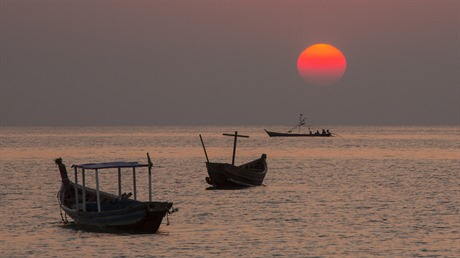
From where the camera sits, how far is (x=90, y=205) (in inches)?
1871

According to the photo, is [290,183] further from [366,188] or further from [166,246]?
[166,246]

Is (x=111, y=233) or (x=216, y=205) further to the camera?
(x=216, y=205)

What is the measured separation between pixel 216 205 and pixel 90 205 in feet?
49.1

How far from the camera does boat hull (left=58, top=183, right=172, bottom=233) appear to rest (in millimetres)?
42594

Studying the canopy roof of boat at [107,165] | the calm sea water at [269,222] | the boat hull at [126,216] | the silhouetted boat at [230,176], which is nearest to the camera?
the calm sea water at [269,222]

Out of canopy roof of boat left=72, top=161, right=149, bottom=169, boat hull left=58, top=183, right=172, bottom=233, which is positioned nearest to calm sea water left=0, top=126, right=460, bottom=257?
boat hull left=58, top=183, right=172, bottom=233

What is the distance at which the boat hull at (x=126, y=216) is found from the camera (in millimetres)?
42594

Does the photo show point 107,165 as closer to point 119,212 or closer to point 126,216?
point 119,212

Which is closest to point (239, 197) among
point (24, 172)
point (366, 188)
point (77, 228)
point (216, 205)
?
point (216, 205)

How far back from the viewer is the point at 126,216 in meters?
43.1

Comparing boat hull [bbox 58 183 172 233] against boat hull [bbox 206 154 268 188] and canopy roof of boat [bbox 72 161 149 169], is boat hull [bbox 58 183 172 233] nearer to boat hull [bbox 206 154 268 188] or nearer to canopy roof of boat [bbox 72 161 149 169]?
canopy roof of boat [bbox 72 161 149 169]

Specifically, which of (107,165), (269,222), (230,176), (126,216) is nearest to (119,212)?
(126,216)

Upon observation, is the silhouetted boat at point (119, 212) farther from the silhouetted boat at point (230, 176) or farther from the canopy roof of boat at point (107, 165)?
the silhouetted boat at point (230, 176)

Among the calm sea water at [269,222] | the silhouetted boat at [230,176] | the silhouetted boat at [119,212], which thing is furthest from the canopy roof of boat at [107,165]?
the silhouetted boat at [230,176]
